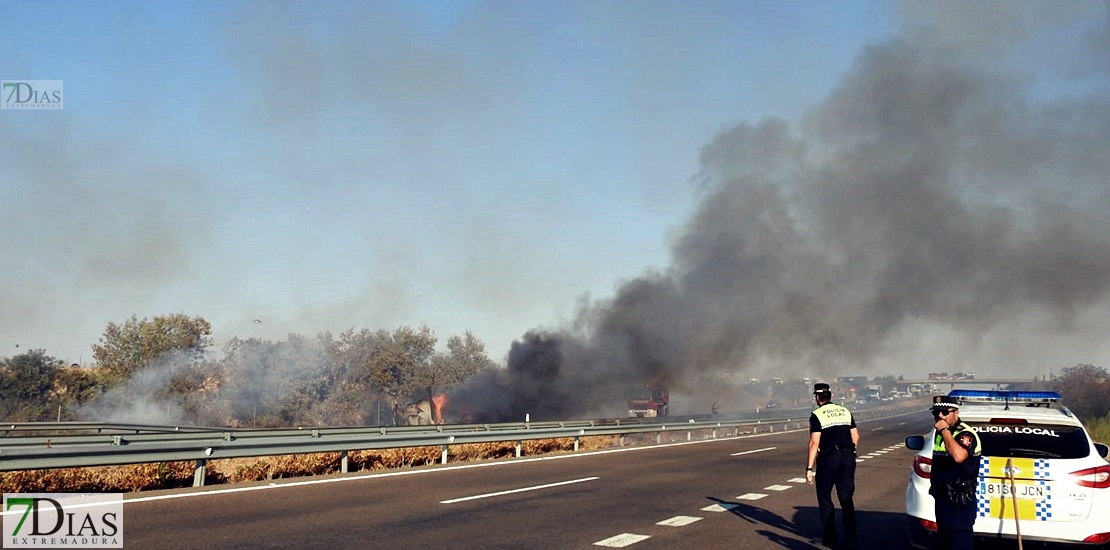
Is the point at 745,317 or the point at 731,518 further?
the point at 745,317

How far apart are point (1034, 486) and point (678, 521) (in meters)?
4.25

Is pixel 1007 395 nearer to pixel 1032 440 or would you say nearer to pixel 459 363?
pixel 1032 440

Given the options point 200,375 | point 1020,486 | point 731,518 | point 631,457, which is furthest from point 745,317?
point 1020,486

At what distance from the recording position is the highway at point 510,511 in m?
8.59

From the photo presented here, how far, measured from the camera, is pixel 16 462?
34.3ft

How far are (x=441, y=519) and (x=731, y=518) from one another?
381 cm

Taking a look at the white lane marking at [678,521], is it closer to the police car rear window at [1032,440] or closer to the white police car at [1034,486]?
the white police car at [1034,486]

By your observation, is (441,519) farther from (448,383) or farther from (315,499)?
(448,383)

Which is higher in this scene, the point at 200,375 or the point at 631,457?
the point at 200,375

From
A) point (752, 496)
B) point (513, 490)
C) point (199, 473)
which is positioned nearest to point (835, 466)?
point (752, 496)

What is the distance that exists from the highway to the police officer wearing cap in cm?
57

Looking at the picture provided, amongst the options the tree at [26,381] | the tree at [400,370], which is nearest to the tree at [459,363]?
the tree at [400,370]

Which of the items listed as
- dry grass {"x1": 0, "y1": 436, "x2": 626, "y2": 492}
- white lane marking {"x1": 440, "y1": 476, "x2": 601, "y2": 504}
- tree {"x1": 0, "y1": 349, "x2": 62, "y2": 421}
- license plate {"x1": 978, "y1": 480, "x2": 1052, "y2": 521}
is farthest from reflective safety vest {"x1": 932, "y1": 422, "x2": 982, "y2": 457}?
tree {"x1": 0, "y1": 349, "x2": 62, "y2": 421}

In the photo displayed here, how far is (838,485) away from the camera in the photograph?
→ 8.37 m
